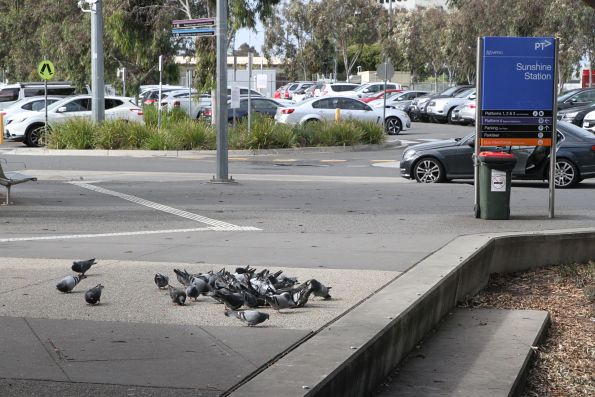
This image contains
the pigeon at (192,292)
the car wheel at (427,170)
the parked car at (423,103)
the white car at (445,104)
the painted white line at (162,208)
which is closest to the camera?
the pigeon at (192,292)

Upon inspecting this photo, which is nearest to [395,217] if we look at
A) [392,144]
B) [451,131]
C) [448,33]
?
[392,144]

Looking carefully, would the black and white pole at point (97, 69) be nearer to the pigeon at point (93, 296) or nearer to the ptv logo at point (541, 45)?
the ptv logo at point (541, 45)

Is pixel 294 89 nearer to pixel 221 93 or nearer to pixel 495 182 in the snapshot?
pixel 221 93

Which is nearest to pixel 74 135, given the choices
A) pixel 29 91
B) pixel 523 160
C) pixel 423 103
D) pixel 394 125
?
pixel 29 91

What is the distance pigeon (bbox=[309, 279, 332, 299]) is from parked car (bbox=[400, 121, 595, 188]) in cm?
1266

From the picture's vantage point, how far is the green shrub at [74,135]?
95.9 ft

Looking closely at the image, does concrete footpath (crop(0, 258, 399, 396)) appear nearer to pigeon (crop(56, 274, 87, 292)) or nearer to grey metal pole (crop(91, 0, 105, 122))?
pigeon (crop(56, 274, 87, 292))

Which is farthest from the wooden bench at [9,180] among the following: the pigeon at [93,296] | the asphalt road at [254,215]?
the pigeon at [93,296]

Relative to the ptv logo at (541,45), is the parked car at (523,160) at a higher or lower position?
lower

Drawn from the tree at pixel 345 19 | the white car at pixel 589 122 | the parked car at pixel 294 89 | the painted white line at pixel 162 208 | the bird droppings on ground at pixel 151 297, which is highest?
the tree at pixel 345 19

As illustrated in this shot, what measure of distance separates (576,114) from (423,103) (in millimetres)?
15575

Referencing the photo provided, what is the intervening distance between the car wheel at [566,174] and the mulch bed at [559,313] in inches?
382

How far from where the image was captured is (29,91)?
4156 centimetres

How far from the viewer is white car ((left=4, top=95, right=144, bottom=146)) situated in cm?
3225
